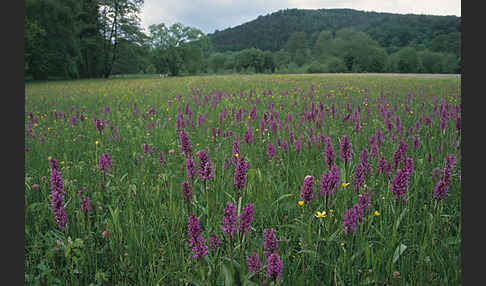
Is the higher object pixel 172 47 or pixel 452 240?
pixel 172 47

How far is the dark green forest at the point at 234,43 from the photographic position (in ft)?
103

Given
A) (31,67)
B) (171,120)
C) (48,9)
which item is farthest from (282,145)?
(31,67)

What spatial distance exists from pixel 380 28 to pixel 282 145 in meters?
102

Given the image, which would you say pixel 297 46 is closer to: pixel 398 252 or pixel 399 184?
pixel 399 184

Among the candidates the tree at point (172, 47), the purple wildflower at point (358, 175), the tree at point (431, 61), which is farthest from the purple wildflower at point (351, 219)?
the tree at point (431, 61)

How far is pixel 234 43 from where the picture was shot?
107812 mm

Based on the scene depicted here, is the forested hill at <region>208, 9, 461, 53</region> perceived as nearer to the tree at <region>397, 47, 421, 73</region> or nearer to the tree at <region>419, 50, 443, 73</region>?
the tree at <region>397, 47, 421, 73</region>

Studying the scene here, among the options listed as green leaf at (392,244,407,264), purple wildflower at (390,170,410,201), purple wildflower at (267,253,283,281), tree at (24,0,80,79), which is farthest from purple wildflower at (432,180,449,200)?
tree at (24,0,80,79)

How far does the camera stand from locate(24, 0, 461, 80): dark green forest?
1233 inches

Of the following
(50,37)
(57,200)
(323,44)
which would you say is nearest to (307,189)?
(57,200)

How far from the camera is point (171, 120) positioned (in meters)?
6.49

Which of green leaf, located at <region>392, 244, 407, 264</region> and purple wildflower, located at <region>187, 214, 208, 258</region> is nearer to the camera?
purple wildflower, located at <region>187, 214, 208, 258</region>

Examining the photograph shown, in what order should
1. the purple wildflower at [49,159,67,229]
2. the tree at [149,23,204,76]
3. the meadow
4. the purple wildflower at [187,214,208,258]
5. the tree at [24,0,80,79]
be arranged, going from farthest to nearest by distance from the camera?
the tree at [149,23,204,76] < the tree at [24,0,80,79] < the purple wildflower at [49,159,67,229] < the meadow < the purple wildflower at [187,214,208,258]

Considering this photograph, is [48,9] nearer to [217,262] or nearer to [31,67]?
[31,67]
